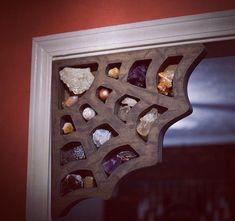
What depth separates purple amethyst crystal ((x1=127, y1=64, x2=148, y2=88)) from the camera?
1.42 m

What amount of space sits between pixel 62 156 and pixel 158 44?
558mm

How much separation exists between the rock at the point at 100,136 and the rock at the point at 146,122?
5.1 inches

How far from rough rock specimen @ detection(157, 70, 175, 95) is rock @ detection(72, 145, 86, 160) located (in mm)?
372

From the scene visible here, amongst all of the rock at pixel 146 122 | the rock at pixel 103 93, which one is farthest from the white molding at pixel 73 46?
the rock at pixel 146 122

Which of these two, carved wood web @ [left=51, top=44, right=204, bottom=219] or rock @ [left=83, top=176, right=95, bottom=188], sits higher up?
carved wood web @ [left=51, top=44, right=204, bottom=219]

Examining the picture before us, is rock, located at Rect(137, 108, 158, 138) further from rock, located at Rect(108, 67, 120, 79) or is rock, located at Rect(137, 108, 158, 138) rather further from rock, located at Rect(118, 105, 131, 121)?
rock, located at Rect(108, 67, 120, 79)

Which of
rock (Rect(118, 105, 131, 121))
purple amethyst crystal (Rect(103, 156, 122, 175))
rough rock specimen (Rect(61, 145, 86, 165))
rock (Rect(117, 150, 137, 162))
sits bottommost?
purple amethyst crystal (Rect(103, 156, 122, 175))

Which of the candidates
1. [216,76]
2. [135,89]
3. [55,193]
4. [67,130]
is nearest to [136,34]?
[135,89]

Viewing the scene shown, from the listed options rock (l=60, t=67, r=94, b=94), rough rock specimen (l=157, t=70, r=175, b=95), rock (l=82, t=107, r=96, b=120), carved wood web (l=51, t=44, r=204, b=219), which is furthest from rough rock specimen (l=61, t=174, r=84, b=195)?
rough rock specimen (l=157, t=70, r=175, b=95)

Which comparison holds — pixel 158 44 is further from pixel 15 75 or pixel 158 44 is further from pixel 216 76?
pixel 216 76

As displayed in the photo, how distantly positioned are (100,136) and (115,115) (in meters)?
0.10

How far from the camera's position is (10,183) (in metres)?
1.53

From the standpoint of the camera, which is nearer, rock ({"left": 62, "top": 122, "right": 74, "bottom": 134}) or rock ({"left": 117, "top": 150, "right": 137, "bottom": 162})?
rock ({"left": 117, "top": 150, "right": 137, "bottom": 162})

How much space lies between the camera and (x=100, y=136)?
1433mm
